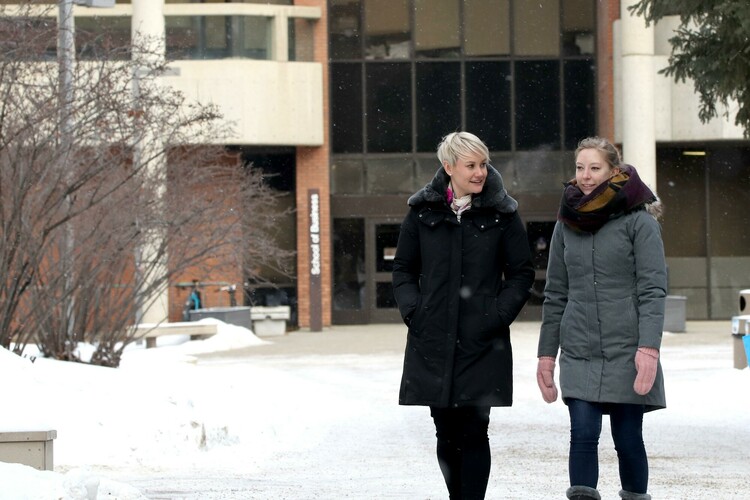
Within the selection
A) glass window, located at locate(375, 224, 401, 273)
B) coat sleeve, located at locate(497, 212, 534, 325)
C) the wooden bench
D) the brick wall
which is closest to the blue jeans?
coat sleeve, located at locate(497, 212, 534, 325)

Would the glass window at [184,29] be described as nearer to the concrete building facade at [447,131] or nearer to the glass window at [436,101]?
the concrete building facade at [447,131]

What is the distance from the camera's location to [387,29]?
111ft

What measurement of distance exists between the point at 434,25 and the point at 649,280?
28.0 m

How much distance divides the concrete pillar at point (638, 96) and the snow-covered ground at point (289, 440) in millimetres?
15879

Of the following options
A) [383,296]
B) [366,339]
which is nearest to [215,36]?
[383,296]

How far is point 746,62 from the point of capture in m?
12.1

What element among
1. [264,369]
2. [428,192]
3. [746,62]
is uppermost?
[746,62]

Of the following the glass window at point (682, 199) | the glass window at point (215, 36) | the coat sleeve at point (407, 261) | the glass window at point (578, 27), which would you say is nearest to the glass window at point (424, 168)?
the glass window at point (578, 27)

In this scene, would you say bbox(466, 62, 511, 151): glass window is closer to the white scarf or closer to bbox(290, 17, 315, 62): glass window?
bbox(290, 17, 315, 62): glass window

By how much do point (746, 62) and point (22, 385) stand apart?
6510 mm

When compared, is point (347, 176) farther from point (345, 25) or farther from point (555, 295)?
point (555, 295)

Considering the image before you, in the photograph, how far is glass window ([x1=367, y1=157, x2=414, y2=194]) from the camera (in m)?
33.8

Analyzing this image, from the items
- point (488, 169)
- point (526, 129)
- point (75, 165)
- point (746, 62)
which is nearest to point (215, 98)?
point (526, 129)

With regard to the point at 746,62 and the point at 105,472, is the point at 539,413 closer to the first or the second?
the point at 746,62
